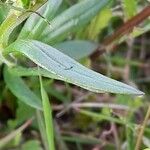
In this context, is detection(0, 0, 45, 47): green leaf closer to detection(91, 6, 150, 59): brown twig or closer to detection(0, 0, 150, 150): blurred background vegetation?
detection(0, 0, 150, 150): blurred background vegetation

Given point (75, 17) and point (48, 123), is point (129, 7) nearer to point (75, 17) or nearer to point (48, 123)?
point (75, 17)

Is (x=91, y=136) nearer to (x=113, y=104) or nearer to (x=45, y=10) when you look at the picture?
(x=113, y=104)

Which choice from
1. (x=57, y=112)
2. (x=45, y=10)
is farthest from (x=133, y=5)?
(x=57, y=112)

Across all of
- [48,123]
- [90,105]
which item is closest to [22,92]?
[48,123]

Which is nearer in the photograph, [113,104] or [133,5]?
[133,5]

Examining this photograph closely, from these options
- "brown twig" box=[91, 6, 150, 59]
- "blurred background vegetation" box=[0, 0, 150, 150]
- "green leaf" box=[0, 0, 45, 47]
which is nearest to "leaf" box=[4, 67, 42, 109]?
"blurred background vegetation" box=[0, 0, 150, 150]

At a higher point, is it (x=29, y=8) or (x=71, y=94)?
(x=29, y=8)

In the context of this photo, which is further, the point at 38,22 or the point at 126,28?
the point at 126,28
